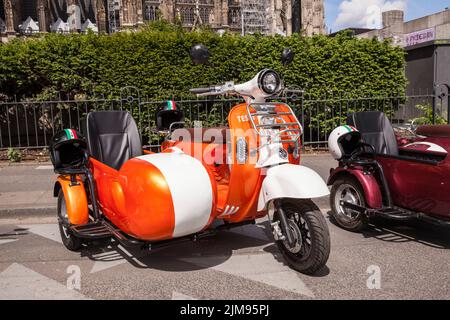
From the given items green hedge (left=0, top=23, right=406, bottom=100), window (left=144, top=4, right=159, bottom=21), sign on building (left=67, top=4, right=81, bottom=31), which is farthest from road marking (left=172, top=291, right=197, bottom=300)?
window (left=144, top=4, right=159, bottom=21)

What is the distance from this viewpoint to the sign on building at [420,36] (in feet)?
67.3

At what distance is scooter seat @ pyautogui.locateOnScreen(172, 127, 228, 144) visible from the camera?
3.88m

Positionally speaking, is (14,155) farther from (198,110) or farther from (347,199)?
(347,199)

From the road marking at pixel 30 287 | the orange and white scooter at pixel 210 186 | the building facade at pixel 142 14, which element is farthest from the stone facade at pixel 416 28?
the building facade at pixel 142 14

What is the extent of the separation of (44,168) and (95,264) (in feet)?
18.6

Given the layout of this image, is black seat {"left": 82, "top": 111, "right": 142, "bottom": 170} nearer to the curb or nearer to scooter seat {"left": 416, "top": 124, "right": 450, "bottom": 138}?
the curb

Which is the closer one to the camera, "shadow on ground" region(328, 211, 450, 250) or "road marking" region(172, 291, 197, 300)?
"road marking" region(172, 291, 197, 300)

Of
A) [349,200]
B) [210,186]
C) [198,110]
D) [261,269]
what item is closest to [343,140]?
[349,200]

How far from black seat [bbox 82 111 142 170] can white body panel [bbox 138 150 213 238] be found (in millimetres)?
1523

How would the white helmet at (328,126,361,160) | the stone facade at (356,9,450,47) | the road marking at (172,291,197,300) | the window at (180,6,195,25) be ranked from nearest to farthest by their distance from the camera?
1. the road marking at (172,291,197,300)
2. the white helmet at (328,126,361,160)
3. the stone facade at (356,9,450,47)
4. the window at (180,6,195,25)

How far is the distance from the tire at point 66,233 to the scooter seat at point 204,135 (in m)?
1.40

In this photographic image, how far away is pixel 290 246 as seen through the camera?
3.54 m

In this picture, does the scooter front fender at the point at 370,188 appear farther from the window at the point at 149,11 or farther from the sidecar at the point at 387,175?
the window at the point at 149,11

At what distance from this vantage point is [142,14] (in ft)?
207
